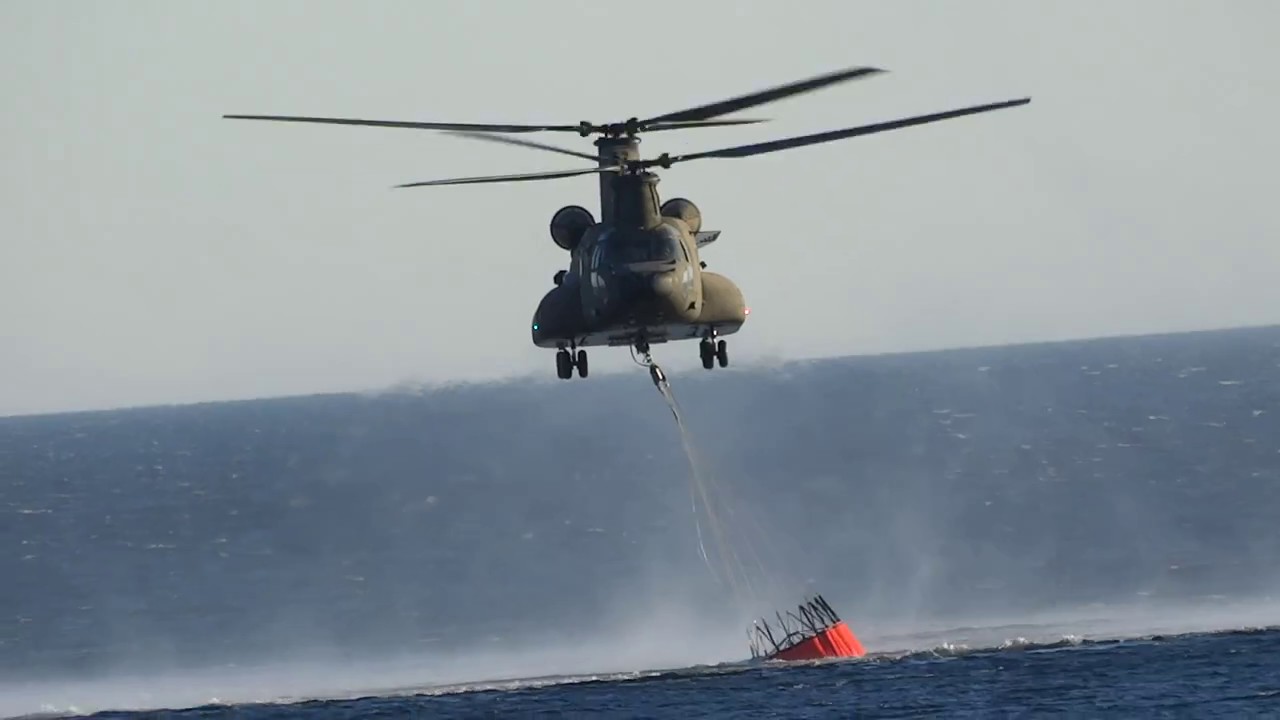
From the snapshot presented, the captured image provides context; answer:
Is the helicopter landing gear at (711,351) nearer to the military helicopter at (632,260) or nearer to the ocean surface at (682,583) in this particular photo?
the military helicopter at (632,260)

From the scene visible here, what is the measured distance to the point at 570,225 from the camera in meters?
45.3

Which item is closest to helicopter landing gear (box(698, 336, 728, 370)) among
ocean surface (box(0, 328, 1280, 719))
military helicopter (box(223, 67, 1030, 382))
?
military helicopter (box(223, 67, 1030, 382))

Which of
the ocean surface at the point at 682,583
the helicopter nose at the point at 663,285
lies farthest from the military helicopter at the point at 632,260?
the ocean surface at the point at 682,583

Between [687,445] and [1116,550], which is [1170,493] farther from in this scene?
[687,445]

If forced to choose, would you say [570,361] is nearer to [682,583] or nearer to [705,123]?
[705,123]

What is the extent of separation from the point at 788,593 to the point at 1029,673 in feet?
124

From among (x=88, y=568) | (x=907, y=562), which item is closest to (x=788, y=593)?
(x=907, y=562)

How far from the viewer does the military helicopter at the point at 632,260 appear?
40.4 metres

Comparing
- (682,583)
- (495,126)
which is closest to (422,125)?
(495,126)

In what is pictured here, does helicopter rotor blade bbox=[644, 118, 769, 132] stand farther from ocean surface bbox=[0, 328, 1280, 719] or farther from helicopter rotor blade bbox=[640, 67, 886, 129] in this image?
ocean surface bbox=[0, 328, 1280, 719]

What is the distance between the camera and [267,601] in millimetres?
123500

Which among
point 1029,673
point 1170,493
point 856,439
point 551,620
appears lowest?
point 1029,673

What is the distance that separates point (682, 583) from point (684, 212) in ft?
254

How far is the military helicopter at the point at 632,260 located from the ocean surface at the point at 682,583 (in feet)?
98.1
